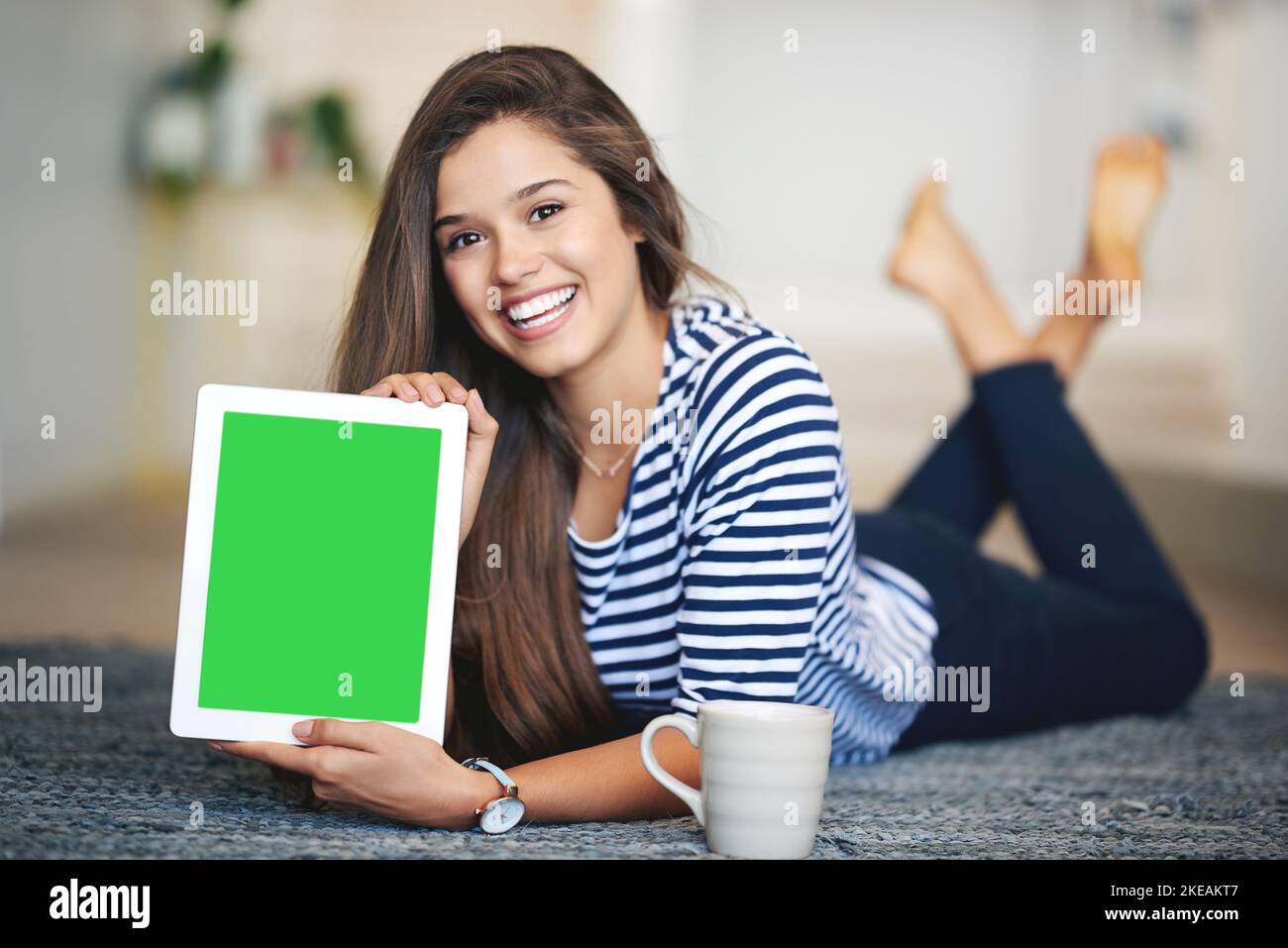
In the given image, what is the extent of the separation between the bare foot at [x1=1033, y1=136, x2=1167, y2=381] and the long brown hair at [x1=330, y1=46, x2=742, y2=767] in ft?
2.32

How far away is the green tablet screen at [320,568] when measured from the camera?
2.90 feet

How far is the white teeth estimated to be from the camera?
3.43 ft

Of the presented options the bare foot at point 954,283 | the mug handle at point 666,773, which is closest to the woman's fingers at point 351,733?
the mug handle at point 666,773

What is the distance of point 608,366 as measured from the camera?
3.69ft

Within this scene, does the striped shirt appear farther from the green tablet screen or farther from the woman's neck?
the green tablet screen

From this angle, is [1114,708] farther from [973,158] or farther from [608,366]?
[973,158]

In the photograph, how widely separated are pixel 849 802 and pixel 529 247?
0.54 meters

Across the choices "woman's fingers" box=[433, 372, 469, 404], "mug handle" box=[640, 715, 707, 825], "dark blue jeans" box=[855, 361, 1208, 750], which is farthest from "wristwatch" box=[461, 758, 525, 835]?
"dark blue jeans" box=[855, 361, 1208, 750]

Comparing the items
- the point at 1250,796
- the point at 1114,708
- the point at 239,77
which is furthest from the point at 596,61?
the point at 1250,796

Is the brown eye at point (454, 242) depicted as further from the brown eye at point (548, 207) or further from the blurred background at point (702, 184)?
the blurred background at point (702, 184)

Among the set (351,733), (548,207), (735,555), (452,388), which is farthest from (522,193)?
(351,733)

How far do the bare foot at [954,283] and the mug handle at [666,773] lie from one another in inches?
37.8

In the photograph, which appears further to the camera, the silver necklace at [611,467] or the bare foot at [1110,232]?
the bare foot at [1110,232]
